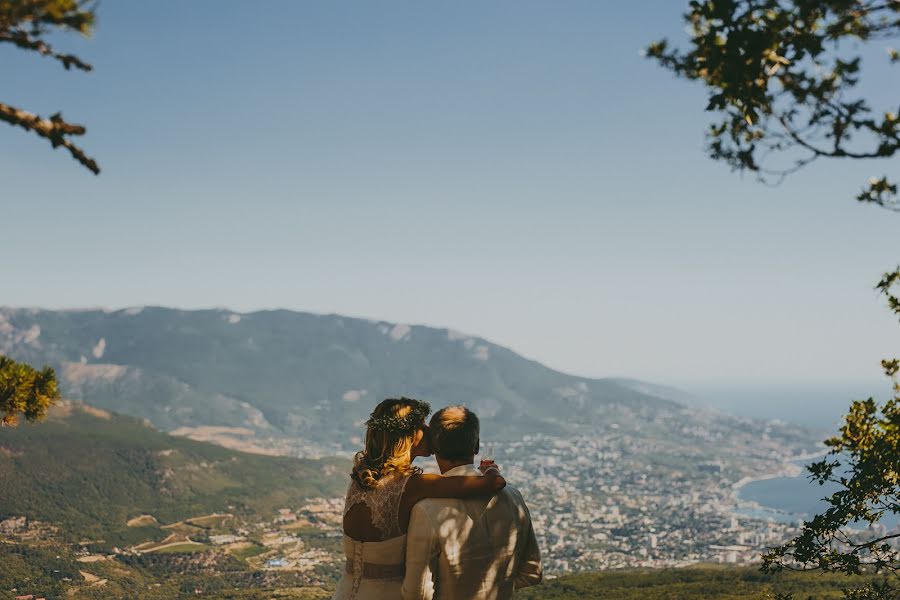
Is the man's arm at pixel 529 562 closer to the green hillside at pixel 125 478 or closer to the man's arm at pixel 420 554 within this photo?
the man's arm at pixel 420 554

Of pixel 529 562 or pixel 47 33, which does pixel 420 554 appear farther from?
pixel 47 33

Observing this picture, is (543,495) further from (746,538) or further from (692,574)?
(692,574)

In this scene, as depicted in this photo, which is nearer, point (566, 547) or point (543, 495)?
point (566, 547)

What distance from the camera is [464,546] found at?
3.80 metres

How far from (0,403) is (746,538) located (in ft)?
459

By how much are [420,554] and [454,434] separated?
0.74 metres

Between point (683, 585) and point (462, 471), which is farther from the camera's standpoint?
point (683, 585)

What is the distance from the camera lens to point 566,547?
121688 millimetres

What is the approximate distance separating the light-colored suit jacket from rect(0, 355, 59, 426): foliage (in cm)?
526

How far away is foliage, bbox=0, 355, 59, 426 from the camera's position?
6.73 meters

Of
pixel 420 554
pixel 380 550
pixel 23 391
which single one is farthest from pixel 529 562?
pixel 23 391

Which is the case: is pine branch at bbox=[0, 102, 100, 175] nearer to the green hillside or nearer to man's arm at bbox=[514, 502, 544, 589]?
man's arm at bbox=[514, 502, 544, 589]

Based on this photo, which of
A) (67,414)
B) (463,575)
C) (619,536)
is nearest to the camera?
(463,575)

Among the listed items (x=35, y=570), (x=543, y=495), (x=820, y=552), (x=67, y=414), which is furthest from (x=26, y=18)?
(x=67, y=414)
